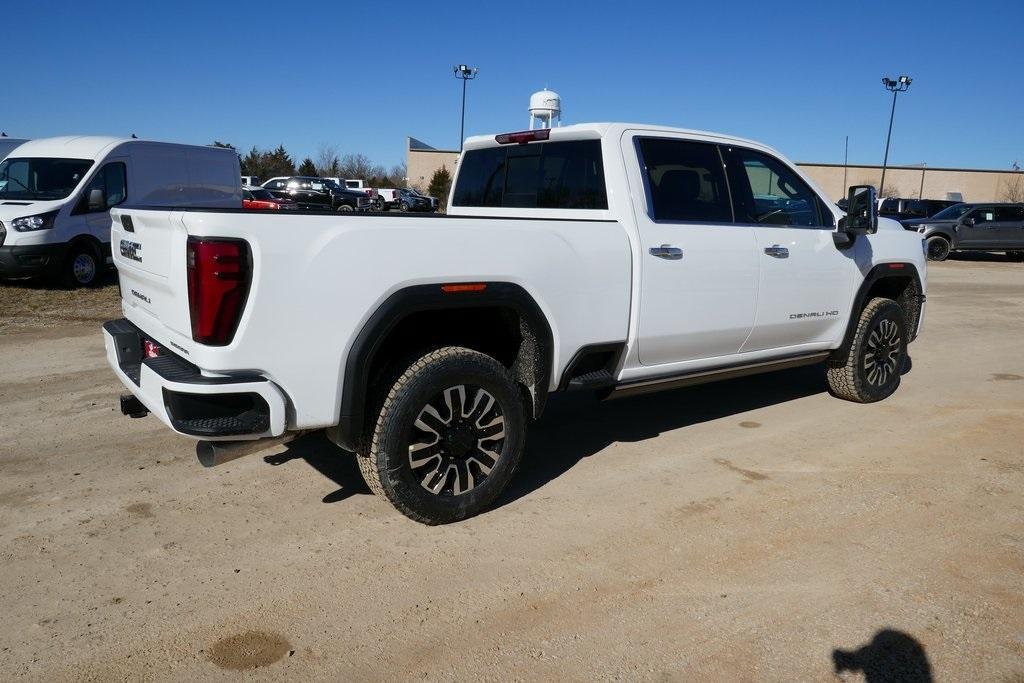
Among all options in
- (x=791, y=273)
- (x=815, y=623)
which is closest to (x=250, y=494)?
(x=815, y=623)

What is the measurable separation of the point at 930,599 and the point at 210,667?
2789mm

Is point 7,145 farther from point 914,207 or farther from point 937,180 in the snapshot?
point 937,180

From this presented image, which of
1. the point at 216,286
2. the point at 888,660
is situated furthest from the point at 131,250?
the point at 888,660

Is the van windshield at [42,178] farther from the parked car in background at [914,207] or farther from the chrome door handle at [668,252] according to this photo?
the parked car in background at [914,207]

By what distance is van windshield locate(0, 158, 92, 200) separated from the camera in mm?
11891

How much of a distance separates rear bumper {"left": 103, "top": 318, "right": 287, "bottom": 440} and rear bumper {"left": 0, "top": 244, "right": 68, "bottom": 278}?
31.3 ft

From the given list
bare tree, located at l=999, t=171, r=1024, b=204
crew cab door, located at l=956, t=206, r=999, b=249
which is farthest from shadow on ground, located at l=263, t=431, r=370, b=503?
bare tree, located at l=999, t=171, r=1024, b=204

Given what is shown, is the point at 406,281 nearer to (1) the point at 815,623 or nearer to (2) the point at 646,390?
(2) the point at 646,390

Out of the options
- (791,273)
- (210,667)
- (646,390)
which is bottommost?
(210,667)

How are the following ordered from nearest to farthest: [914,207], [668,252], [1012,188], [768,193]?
[668,252], [768,193], [914,207], [1012,188]

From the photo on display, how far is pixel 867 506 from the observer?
4.16 metres

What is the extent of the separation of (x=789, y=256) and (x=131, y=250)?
391cm

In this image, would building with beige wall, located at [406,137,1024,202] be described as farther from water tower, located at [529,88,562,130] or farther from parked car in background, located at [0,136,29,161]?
water tower, located at [529,88,562,130]

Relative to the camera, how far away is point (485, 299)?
12.1 ft
